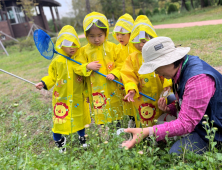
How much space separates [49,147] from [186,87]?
240cm

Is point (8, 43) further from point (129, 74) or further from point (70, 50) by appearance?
point (129, 74)

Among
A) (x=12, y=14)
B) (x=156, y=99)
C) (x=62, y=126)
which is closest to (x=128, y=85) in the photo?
(x=156, y=99)

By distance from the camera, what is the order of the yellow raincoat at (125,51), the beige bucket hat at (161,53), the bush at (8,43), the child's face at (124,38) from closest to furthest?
the beige bucket hat at (161,53), the yellow raincoat at (125,51), the child's face at (124,38), the bush at (8,43)

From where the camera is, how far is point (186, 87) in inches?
67.4

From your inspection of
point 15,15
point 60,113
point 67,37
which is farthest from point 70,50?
point 15,15

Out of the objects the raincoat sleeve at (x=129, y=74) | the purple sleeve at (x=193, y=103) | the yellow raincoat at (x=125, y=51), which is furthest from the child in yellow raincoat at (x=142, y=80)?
the purple sleeve at (x=193, y=103)

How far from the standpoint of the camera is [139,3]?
33.8m

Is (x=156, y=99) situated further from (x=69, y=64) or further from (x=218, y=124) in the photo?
(x=69, y=64)

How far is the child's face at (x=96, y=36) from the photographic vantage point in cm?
263

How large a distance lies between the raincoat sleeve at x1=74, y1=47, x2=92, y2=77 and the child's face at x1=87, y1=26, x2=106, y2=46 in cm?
24

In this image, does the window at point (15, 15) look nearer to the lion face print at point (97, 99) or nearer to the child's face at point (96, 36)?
the child's face at point (96, 36)

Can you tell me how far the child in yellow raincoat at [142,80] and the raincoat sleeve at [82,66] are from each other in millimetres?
498

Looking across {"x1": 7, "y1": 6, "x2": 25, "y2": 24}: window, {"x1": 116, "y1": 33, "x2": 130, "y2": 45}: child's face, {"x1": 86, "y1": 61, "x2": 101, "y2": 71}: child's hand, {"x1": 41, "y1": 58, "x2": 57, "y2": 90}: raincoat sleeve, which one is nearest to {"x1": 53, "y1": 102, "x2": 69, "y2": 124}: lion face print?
{"x1": 41, "y1": 58, "x2": 57, "y2": 90}: raincoat sleeve

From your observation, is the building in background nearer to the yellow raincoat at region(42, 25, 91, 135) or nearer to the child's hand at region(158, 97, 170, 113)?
the yellow raincoat at region(42, 25, 91, 135)
